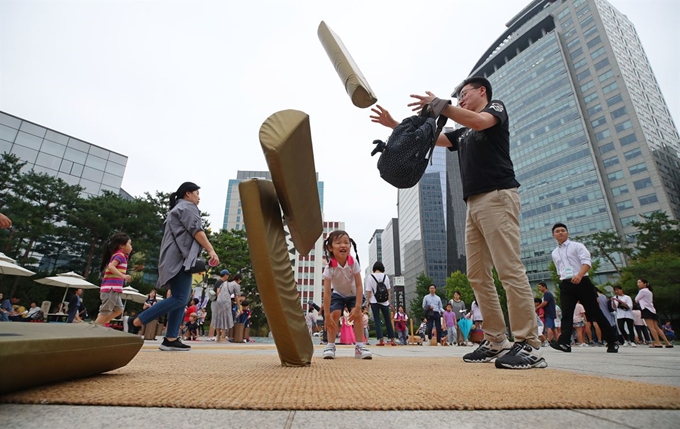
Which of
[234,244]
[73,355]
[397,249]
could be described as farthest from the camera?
[397,249]

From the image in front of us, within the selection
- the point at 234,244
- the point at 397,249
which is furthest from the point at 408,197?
the point at 234,244

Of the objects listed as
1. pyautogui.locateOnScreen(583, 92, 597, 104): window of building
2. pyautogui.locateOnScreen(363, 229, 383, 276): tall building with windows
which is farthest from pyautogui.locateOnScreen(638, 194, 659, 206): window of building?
pyautogui.locateOnScreen(363, 229, 383, 276): tall building with windows

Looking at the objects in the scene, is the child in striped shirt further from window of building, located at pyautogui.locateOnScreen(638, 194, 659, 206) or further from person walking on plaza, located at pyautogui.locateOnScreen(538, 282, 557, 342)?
window of building, located at pyautogui.locateOnScreen(638, 194, 659, 206)

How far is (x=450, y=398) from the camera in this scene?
3.94 ft

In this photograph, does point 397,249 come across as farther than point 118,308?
Yes

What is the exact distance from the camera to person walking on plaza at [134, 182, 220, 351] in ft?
12.7

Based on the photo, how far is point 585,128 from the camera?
63625mm

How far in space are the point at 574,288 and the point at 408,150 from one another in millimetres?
4169

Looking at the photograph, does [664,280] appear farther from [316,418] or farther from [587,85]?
[587,85]

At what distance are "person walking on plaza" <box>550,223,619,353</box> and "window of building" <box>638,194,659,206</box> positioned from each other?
219 feet

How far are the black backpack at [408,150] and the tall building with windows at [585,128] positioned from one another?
68.5 metres

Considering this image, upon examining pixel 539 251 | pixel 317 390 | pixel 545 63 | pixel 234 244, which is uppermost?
pixel 545 63

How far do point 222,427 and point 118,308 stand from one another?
4935 millimetres

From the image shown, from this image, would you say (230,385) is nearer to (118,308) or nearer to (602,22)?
(118,308)
